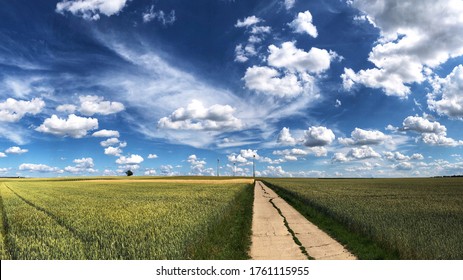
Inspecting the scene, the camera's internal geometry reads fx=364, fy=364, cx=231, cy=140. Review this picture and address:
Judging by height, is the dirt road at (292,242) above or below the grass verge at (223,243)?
below

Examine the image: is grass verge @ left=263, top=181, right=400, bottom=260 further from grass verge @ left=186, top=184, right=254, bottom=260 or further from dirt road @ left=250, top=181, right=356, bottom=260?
grass verge @ left=186, top=184, right=254, bottom=260

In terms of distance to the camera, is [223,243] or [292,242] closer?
[223,243]

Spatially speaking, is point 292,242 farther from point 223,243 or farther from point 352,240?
point 223,243

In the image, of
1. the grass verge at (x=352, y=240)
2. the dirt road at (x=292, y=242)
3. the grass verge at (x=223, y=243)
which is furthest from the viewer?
the dirt road at (x=292, y=242)

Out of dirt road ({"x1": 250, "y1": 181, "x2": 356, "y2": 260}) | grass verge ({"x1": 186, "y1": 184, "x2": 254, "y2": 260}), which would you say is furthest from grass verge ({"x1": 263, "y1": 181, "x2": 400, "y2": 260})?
grass verge ({"x1": 186, "y1": 184, "x2": 254, "y2": 260})

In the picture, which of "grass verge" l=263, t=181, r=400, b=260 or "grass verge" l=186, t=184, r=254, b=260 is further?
"grass verge" l=263, t=181, r=400, b=260

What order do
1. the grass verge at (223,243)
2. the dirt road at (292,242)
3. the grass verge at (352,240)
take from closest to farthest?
the grass verge at (223,243) → the grass verge at (352,240) → the dirt road at (292,242)

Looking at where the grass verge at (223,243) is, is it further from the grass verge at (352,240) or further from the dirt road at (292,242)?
the grass verge at (352,240)

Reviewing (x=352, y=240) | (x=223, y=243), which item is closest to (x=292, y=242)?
(x=352, y=240)

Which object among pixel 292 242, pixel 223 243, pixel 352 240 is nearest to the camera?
pixel 223 243

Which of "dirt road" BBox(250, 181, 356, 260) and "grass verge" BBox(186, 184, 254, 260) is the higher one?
"grass verge" BBox(186, 184, 254, 260)

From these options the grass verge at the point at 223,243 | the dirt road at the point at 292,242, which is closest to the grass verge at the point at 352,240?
the dirt road at the point at 292,242
